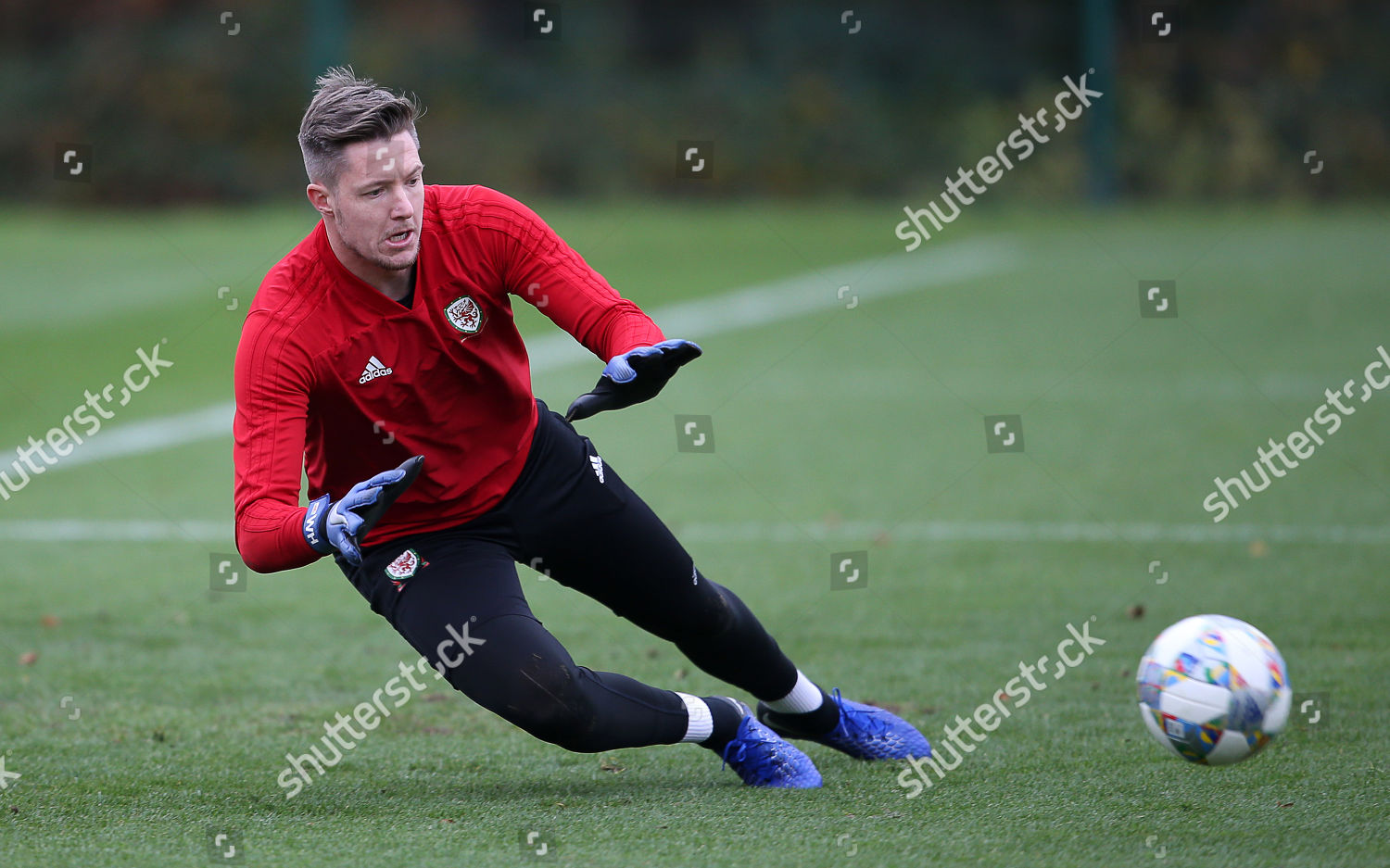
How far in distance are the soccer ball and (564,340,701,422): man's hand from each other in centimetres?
141

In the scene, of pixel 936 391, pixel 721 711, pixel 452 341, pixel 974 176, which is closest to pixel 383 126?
pixel 452 341

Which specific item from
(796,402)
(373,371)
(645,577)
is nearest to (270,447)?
(373,371)

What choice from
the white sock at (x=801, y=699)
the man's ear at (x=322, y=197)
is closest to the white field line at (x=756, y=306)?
the man's ear at (x=322, y=197)

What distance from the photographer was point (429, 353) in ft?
13.3

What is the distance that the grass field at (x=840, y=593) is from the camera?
12.9ft

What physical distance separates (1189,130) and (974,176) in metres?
2.79

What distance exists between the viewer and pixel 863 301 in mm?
15078

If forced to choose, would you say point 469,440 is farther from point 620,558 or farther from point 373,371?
point 620,558

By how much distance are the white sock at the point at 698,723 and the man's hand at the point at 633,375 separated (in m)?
0.91

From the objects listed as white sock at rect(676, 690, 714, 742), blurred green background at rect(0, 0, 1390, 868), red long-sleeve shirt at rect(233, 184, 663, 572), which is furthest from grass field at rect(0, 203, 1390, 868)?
red long-sleeve shirt at rect(233, 184, 663, 572)

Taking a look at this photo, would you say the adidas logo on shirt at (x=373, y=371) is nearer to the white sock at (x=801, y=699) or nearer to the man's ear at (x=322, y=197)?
the man's ear at (x=322, y=197)

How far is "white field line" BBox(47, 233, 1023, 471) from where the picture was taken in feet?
35.5

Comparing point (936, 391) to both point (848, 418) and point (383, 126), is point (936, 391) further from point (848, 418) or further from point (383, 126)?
point (383, 126)

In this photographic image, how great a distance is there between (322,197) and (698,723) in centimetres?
164
